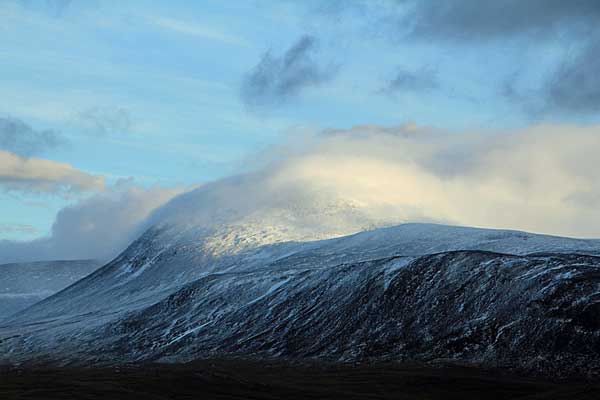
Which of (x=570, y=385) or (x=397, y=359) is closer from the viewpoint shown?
(x=570, y=385)

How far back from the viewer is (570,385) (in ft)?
498

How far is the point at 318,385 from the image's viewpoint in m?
165

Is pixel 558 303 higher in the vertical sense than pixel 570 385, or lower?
higher

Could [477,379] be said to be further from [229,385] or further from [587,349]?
[229,385]

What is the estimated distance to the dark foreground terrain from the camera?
15050cm

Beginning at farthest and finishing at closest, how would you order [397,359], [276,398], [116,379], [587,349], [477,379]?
[397,359] < [116,379] < [587,349] < [477,379] < [276,398]

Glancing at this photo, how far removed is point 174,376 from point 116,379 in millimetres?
14578

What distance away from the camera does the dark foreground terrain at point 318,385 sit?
150500mm

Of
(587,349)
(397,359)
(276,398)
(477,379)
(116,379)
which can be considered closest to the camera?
(276,398)

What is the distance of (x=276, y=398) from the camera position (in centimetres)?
14938

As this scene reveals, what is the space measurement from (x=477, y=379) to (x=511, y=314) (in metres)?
41.9

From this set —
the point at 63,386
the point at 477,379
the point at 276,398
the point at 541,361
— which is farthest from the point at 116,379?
the point at 541,361


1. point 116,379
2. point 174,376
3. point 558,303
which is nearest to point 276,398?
point 174,376

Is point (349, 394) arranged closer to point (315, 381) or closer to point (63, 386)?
point (315, 381)
